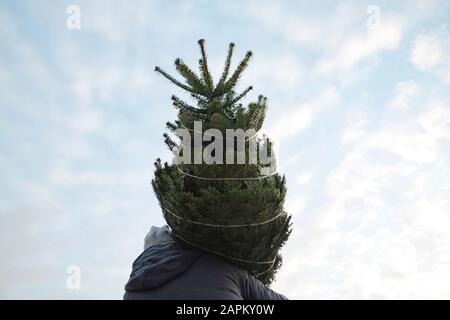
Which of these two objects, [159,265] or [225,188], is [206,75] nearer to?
[225,188]

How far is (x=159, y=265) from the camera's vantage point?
6.02 metres

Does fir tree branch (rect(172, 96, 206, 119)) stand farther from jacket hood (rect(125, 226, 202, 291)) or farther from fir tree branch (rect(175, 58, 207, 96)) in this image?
jacket hood (rect(125, 226, 202, 291))

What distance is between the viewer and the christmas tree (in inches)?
246

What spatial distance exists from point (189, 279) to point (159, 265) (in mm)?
397

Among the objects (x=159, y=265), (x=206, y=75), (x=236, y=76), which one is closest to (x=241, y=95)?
(x=236, y=76)

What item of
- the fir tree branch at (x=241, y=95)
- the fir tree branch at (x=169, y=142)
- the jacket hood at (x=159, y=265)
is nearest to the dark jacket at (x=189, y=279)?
the jacket hood at (x=159, y=265)

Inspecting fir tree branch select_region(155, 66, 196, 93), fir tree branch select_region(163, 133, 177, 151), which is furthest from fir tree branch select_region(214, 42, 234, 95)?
fir tree branch select_region(163, 133, 177, 151)

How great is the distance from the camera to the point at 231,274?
242 inches

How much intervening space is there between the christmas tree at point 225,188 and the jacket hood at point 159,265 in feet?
0.78
